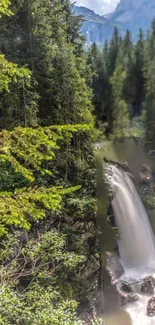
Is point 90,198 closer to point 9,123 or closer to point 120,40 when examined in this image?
point 9,123

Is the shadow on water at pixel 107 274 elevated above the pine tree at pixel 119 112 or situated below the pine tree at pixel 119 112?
below

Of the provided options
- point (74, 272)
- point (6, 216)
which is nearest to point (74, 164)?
point (74, 272)

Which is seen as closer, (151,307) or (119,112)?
A: (151,307)

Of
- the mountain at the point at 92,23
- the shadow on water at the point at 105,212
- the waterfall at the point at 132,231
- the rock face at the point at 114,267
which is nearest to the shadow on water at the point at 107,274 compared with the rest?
the shadow on water at the point at 105,212

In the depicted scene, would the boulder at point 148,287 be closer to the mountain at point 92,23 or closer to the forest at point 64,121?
the forest at point 64,121

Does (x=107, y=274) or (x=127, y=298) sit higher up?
(x=107, y=274)

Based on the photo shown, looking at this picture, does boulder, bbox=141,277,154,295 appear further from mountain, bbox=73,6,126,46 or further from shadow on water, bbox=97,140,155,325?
mountain, bbox=73,6,126,46

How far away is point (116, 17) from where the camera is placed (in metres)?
14.6

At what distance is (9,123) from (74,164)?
8.05 ft

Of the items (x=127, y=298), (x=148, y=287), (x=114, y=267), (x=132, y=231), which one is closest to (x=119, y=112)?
(x=132, y=231)

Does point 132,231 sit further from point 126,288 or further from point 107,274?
point 126,288

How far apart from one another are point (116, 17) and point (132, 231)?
34.7ft

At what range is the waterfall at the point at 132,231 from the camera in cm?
1067

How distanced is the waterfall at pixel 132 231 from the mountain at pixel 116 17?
7.09 meters
